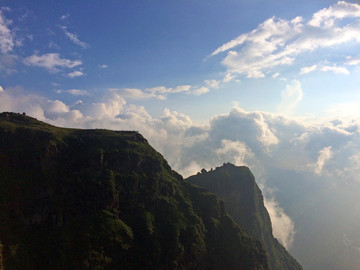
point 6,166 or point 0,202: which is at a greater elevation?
point 6,166

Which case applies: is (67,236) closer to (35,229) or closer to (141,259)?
(35,229)

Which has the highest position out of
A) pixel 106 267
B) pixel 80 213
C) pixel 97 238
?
pixel 80 213

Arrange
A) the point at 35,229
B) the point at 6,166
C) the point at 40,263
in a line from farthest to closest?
the point at 6,166, the point at 35,229, the point at 40,263

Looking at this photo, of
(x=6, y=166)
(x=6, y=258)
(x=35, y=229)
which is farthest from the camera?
(x=6, y=166)

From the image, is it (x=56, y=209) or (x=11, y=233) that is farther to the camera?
(x=56, y=209)

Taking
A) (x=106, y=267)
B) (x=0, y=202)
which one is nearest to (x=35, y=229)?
(x=0, y=202)

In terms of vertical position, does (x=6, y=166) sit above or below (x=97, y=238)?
above

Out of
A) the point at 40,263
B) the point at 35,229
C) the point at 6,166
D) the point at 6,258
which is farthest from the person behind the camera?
the point at 6,166

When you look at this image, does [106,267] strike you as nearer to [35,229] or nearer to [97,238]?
[97,238]

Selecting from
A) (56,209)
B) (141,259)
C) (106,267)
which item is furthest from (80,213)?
(141,259)
